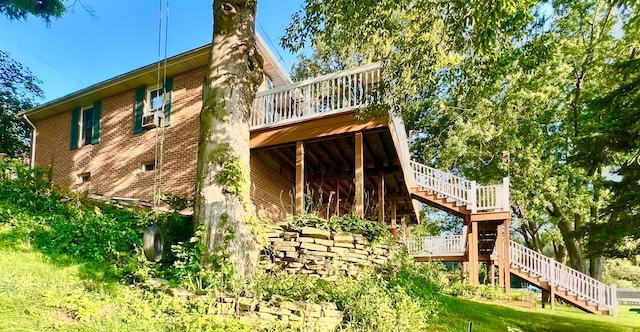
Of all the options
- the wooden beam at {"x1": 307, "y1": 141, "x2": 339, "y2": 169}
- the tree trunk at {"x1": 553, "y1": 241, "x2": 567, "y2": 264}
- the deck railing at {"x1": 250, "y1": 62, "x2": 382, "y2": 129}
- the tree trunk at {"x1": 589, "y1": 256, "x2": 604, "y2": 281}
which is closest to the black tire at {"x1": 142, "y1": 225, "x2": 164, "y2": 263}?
the deck railing at {"x1": 250, "y1": 62, "x2": 382, "y2": 129}

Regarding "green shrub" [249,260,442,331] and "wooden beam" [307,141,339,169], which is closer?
"green shrub" [249,260,442,331]

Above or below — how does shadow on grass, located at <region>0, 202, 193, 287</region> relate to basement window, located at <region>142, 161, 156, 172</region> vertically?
below

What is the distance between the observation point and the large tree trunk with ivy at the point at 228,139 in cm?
492

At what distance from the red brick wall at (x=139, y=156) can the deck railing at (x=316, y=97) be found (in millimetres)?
1454

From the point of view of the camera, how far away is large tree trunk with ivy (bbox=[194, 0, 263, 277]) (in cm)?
492

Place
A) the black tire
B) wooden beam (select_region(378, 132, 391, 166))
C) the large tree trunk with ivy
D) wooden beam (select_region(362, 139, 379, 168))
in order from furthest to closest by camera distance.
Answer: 1. wooden beam (select_region(362, 139, 379, 168))
2. wooden beam (select_region(378, 132, 391, 166))
3. the large tree trunk with ivy
4. the black tire

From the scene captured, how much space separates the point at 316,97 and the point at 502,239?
811 cm

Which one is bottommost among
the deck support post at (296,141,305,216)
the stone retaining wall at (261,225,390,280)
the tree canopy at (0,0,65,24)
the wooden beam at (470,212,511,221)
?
the stone retaining wall at (261,225,390,280)

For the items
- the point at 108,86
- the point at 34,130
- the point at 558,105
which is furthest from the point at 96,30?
the point at 558,105

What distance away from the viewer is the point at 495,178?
57.3ft

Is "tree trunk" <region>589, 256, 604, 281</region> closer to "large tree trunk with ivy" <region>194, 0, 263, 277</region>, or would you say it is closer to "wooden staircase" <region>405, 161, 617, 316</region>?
"wooden staircase" <region>405, 161, 617, 316</region>

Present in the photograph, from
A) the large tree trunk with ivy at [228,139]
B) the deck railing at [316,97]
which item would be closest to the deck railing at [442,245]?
the deck railing at [316,97]

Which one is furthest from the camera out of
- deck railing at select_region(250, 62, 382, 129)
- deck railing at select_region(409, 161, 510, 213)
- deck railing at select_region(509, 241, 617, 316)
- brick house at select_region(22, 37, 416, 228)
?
deck railing at select_region(409, 161, 510, 213)

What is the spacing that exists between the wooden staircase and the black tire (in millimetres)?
9382
